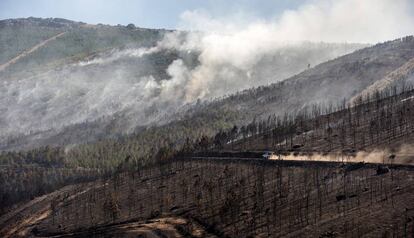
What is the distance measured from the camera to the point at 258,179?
151 metres

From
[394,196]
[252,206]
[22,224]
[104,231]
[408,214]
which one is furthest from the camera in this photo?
[22,224]

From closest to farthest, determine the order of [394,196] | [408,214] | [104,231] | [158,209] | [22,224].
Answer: [408,214] → [394,196] → [104,231] → [158,209] → [22,224]

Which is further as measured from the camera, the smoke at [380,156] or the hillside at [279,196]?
the smoke at [380,156]

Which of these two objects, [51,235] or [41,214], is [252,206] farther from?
[41,214]

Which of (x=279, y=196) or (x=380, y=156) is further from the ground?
(x=380, y=156)

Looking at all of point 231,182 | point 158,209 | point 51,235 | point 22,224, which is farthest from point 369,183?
point 22,224

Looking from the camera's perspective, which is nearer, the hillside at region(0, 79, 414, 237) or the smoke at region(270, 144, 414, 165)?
the hillside at region(0, 79, 414, 237)

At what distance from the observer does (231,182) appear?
523 ft

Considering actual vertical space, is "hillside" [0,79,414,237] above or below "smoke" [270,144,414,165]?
below

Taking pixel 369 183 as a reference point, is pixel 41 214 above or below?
below

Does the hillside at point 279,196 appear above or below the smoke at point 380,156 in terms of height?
below

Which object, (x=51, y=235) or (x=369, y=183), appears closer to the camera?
(x=369, y=183)

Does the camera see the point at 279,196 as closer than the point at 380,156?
Yes

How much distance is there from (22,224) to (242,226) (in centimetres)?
9373
